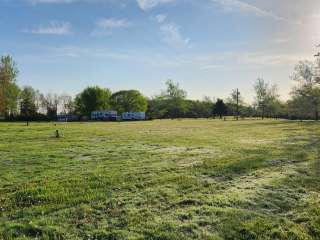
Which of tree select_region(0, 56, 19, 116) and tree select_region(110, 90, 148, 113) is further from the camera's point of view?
tree select_region(110, 90, 148, 113)

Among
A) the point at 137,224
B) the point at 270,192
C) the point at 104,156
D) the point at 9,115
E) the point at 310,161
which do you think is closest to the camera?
the point at 137,224

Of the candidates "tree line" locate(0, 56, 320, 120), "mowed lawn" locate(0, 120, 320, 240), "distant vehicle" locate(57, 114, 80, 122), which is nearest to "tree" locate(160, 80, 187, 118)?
"tree line" locate(0, 56, 320, 120)

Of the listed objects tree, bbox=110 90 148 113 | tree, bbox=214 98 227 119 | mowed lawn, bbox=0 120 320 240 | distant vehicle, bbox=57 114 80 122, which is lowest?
mowed lawn, bbox=0 120 320 240

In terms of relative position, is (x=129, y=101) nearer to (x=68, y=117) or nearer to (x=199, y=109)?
(x=68, y=117)

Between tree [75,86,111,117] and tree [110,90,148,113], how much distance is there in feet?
28.4

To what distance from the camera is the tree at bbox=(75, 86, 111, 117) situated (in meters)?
122

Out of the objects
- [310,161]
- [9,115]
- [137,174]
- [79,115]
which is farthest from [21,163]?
[79,115]

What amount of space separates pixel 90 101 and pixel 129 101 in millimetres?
15151

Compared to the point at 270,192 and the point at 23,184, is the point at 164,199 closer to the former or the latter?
the point at 270,192

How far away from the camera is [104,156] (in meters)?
17.0

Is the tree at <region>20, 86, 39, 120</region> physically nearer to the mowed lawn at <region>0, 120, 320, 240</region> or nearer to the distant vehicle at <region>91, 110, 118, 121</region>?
the distant vehicle at <region>91, 110, 118, 121</region>

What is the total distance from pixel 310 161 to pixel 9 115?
94.2 meters

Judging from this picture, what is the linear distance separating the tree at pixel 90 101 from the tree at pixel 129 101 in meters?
8.66

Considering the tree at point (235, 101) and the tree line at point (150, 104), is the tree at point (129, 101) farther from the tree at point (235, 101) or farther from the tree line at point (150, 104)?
the tree at point (235, 101)
